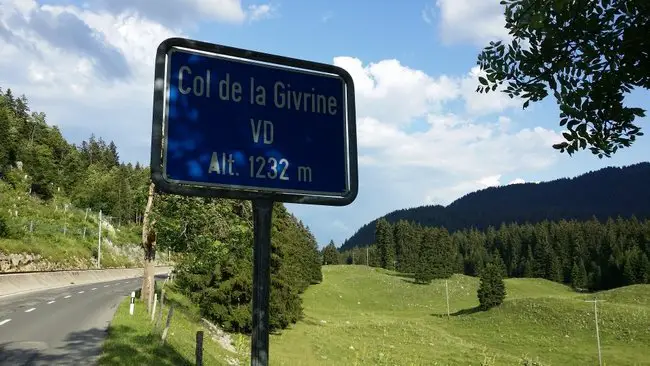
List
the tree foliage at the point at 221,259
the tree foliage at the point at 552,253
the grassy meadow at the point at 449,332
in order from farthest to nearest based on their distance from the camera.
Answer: the tree foliage at the point at 552,253 < the grassy meadow at the point at 449,332 < the tree foliage at the point at 221,259

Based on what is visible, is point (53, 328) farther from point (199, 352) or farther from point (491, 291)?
point (491, 291)

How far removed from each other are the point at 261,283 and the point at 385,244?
16971cm

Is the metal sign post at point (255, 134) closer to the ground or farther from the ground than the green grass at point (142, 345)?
farther from the ground

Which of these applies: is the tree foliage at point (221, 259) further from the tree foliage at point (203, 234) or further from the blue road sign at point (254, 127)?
the blue road sign at point (254, 127)

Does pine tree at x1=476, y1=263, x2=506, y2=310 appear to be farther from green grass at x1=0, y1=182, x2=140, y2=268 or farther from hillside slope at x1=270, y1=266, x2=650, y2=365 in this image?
green grass at x1=0, y1=182, x2=140, y2=268

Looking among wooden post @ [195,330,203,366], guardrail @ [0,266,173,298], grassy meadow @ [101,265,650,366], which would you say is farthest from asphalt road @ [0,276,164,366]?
wooden post @ [195,330,203,366]

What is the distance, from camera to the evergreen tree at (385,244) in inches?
6553

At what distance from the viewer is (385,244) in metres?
170

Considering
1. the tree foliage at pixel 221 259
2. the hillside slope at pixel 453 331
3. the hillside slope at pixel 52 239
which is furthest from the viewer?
the hillside slope at pixel 52 239

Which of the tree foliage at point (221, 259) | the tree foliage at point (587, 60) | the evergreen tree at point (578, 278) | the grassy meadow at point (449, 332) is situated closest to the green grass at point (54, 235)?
the tree foliage at point (221, 259)

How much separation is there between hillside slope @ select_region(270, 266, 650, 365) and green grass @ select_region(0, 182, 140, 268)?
26308mm

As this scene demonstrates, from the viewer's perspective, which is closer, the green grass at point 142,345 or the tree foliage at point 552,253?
the green grass at point 142,345

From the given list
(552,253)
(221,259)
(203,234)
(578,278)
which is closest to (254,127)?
(203,234)

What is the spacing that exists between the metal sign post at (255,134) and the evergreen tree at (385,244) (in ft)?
541
